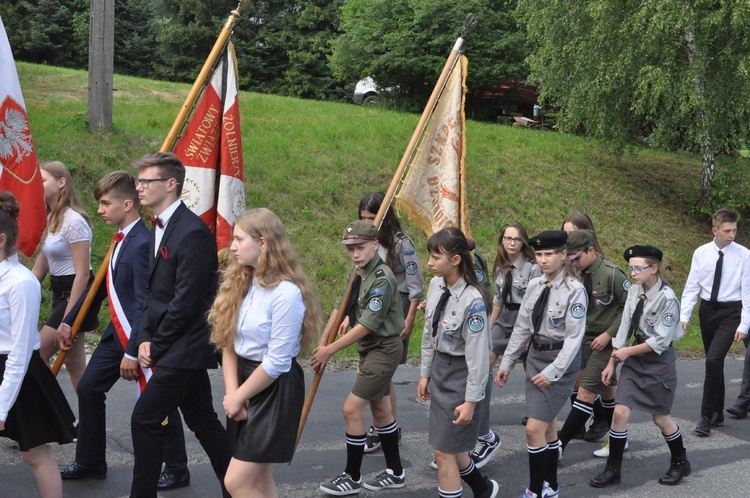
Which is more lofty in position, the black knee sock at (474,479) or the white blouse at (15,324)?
the white blouse at (15,324)

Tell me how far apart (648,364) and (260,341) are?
3.44 meters

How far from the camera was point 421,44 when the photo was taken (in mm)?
21453

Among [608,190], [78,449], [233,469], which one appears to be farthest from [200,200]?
[608,190]

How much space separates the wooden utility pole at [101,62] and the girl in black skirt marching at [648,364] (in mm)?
9110

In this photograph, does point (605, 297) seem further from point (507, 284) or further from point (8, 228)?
point (8, 228)

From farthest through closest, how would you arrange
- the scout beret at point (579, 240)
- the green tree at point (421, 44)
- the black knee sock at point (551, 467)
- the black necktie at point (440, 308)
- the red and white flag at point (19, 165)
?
the green tree at point (421, 44), the scout beret at point (579, 240), the black knee sock at point (551, 467), the red and white flag at point (19, 165), the black necktie at point (440, 308)

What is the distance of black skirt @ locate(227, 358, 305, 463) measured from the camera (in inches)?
163

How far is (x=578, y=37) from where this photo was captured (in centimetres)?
1817

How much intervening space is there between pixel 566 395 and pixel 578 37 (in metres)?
14.0

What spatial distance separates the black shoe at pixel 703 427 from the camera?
7707 mm

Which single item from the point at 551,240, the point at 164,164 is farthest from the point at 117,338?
the point at 551,240

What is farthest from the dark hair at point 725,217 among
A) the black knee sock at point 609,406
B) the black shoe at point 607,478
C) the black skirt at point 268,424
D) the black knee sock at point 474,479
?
the black skirt at point 268,424

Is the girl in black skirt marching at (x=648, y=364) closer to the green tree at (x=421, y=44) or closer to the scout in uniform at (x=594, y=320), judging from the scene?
the scout in uniform at (x=594, y=320)

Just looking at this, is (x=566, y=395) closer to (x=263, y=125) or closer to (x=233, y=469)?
(x=233, y=469)
